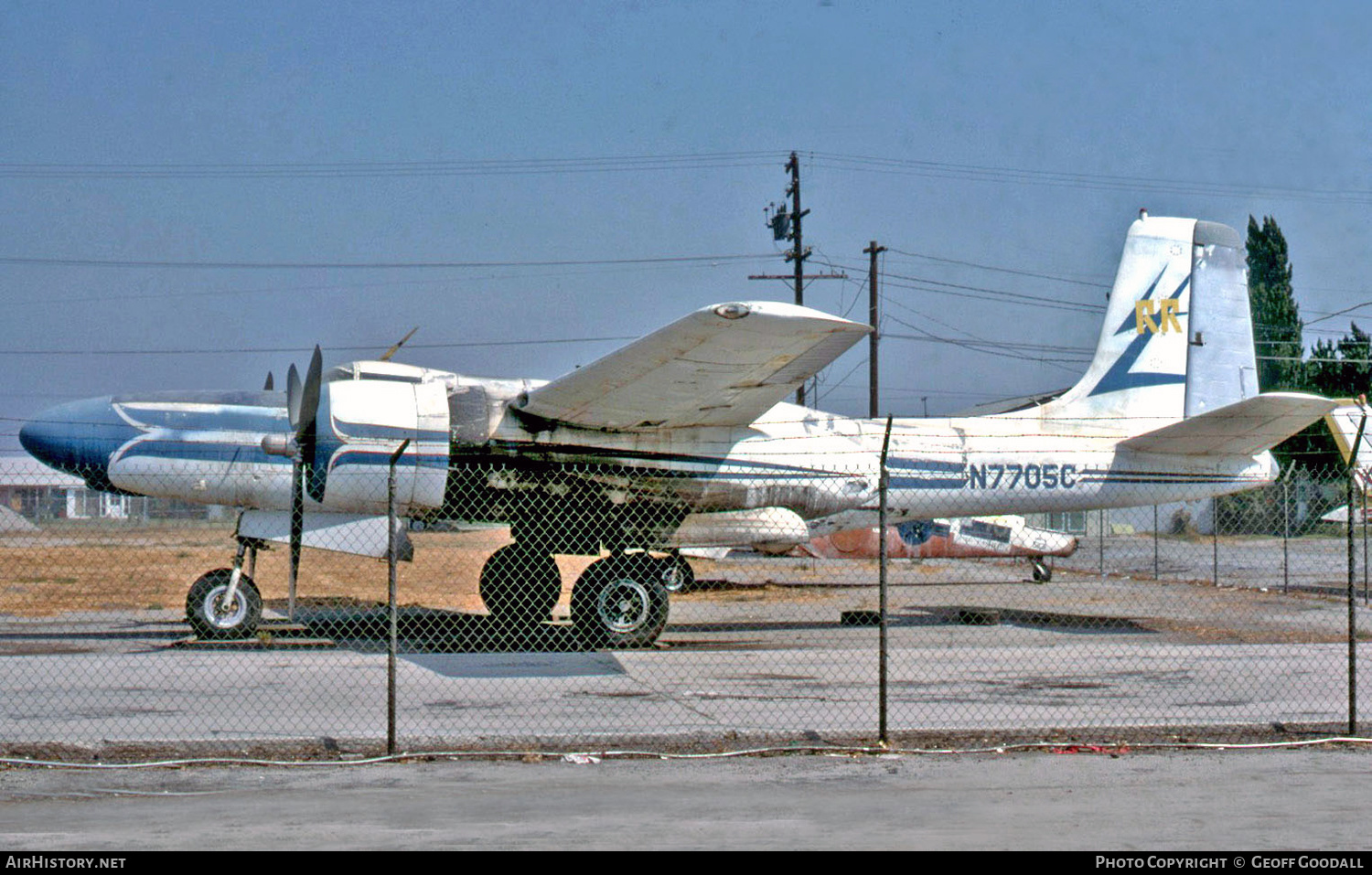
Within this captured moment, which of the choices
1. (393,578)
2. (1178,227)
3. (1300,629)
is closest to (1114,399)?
(1178,227)

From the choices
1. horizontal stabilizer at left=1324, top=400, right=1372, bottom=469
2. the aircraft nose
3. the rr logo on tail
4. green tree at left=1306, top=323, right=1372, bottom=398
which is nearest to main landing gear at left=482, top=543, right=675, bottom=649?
the aircraft nose

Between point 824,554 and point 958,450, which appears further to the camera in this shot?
point 824,554

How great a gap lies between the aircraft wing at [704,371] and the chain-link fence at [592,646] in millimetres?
1007

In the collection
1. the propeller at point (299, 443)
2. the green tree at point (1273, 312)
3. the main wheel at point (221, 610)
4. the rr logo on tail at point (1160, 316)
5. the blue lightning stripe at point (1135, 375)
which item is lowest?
the main wheel at point (221, 610)

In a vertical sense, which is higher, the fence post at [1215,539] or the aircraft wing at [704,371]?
the aircraft wing at [704,371]

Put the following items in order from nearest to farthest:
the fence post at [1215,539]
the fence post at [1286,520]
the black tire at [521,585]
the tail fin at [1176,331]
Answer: the fence post at [1286,520] < the black tire at [521,585] < the tail fin at [1176,331] < the fence post at [1215,539]

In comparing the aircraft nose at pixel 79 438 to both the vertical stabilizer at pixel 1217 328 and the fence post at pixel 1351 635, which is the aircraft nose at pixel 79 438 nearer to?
the fence post at pixel 1351 635

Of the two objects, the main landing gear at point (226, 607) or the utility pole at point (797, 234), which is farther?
the utility pole at point (797, 234)

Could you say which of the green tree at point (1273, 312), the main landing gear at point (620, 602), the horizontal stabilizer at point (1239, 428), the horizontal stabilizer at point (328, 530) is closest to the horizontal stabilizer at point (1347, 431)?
the horizontal stabilizer at point (1239, 428)

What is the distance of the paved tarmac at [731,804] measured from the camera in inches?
247

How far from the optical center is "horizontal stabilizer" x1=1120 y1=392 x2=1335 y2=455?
593 inches

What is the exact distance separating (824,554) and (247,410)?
1833 cm
